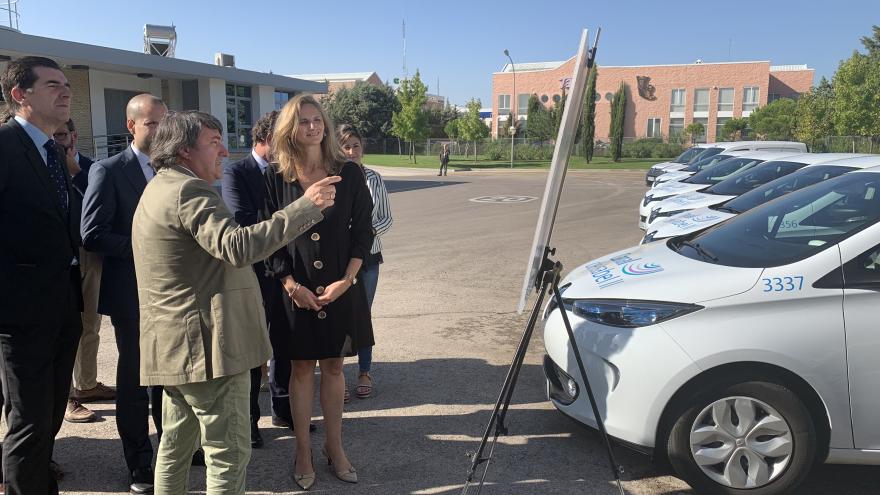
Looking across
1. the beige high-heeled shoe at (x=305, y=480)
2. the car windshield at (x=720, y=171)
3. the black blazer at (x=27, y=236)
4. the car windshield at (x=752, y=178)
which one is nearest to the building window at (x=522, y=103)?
the car windshield at (x=720, y=171)

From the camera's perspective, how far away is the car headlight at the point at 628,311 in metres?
3.23

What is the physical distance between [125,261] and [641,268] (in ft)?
9.47

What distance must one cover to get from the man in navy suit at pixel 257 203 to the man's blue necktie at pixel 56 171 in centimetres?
83

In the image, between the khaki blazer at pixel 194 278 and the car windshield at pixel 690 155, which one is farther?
the car windshield at pixel 690 155

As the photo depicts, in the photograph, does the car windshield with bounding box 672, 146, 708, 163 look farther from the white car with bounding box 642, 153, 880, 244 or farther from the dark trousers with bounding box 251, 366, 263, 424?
the dark trousers with bounding box 251, 366, 263, 424

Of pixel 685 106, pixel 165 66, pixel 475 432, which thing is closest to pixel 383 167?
pixel 165 66

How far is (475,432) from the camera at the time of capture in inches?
160

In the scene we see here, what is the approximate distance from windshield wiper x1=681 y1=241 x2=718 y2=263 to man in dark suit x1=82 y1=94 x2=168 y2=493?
3.17 metres

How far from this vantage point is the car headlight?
3232mm

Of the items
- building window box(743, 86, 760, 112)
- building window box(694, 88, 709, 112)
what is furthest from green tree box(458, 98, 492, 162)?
building window box(743, 86, 760, 112)

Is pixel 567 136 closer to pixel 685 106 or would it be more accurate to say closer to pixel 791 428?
pixel 791 428

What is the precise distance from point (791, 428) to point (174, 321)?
2881mm

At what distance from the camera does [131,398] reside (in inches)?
131

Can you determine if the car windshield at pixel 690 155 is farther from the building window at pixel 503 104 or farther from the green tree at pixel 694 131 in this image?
the building window at pixel 503 104
